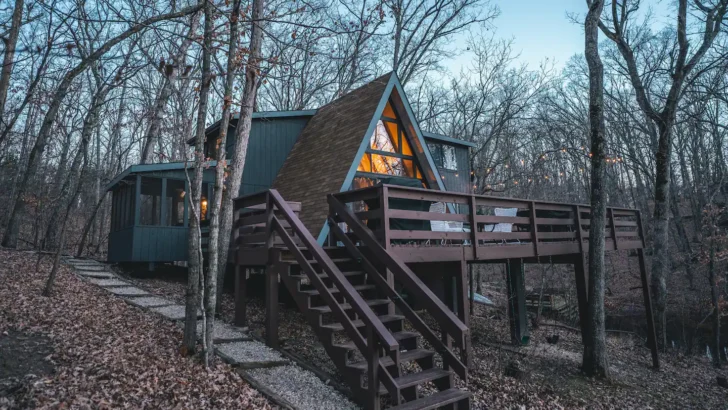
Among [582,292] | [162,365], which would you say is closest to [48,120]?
[162,365]

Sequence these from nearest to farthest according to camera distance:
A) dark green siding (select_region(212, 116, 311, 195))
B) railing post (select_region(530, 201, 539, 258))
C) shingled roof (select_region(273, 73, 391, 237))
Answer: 1. railing post (select_region(530, 201, 539, 258))
2. shingled roof (select_region(273, 73, 391, 237))
3. dark green siding (select_region(212, 116, 311, 195))

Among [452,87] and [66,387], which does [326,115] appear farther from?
[452,87]

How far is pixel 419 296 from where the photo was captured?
4.72 metres

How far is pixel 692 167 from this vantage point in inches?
818

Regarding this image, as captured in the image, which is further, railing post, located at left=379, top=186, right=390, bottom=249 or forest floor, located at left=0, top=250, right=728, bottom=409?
railing post, located at left=379, top=186, right=390, bottom=249

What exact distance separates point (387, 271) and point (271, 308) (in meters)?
1.88

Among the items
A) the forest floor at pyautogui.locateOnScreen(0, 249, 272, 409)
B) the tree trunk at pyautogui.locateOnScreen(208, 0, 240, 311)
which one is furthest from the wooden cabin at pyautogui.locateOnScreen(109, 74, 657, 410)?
the forest floor at pyautogui.locateOnScreen(0, 249, 272, 409)

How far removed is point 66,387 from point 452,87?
22954 millimetres

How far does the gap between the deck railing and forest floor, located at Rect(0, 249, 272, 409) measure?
9.93 feet

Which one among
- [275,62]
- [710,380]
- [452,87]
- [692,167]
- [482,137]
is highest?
[452,87]

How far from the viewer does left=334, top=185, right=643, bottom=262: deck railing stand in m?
6.20

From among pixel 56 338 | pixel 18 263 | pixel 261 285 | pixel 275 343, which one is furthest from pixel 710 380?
pixel 18 263

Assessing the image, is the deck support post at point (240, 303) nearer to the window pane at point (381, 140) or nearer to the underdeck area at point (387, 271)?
the underdeck area at point (387, 271)

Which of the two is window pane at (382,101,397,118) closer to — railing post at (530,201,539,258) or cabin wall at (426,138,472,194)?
railing post at (530,201,539,258)
